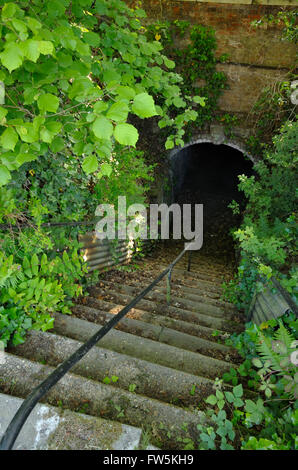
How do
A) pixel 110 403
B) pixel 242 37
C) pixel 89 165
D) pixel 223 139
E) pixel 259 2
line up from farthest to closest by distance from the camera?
pixel 223 139
pixel 242 37
pixel 259 2
pixel 110 403
pixel 89 165

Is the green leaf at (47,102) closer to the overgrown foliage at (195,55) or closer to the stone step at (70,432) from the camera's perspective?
the stone step at (70,432)

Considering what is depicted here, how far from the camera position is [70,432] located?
1318 millimetres

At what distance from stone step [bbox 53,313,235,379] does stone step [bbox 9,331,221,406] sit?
0.71 ft

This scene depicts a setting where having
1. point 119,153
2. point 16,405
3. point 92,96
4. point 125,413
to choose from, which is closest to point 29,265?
point 16,405

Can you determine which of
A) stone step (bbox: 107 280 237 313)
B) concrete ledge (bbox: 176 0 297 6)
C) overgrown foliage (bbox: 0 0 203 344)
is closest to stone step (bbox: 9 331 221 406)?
overgrown foliage (bbox: 0 0 203 344)

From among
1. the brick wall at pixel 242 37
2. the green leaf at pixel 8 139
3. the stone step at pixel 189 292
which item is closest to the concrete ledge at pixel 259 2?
the brick wall at pixel 242 37

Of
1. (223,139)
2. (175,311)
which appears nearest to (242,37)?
(223,139)

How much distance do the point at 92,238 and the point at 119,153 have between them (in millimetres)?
2177

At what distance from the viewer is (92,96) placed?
1313 mm

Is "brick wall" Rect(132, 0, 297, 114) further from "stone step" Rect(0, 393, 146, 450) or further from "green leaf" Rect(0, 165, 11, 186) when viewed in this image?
"stone step" Rect(0, 393, 146, 450)

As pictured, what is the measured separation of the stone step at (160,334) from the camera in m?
2.46

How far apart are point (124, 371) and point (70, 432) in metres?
0.65

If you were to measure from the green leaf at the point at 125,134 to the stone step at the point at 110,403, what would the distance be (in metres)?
1.55

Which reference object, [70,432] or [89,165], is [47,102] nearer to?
[89,165]
